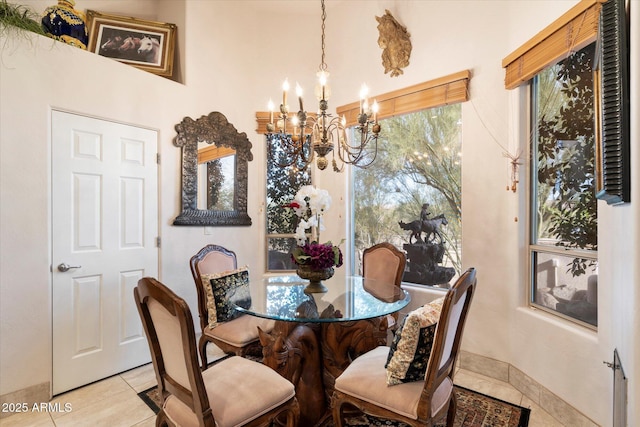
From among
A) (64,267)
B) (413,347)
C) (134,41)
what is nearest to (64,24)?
(134,41)

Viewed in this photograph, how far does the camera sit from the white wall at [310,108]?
2004 millimetres

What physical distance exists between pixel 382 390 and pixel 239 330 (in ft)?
3.85

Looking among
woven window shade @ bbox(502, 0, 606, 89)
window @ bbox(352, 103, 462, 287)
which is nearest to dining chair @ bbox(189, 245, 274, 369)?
window @ bbox(352, 103, 462, 287)

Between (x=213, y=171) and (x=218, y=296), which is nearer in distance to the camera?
(x=218, y=296)

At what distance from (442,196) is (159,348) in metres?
2.60

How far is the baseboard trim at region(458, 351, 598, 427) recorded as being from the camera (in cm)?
199

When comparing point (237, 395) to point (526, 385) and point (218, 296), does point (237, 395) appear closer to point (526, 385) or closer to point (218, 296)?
point (218, 296)

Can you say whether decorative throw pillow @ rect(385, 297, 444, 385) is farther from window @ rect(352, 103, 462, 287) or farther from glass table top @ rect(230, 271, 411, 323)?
window @ rect(352, 103, 462, 287)

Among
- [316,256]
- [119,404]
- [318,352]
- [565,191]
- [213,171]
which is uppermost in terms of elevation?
[213,171]

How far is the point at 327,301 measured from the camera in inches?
80.4

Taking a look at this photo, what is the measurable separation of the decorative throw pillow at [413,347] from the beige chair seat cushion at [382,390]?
0.14 ft

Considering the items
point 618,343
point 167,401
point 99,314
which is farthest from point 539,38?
point 99,314

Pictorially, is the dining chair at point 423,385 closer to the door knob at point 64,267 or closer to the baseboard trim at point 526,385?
the baseboard trim at point 526,385

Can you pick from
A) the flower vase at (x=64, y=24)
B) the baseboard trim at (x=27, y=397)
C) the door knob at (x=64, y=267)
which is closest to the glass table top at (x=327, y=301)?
the door knob at (x=64, y=267)
